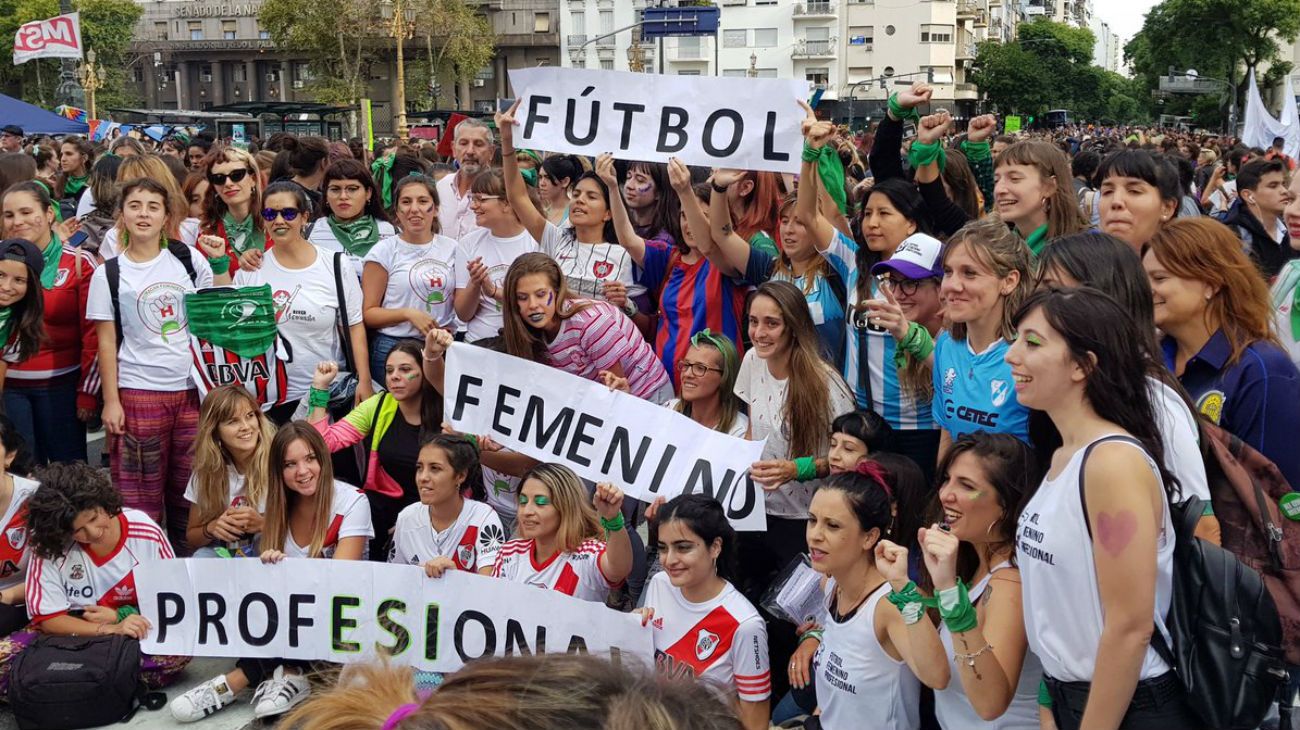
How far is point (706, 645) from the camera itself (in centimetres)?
430

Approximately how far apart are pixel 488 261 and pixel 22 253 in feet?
7.35

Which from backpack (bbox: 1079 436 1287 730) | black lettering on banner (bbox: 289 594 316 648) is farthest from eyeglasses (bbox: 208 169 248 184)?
backpack (bbox: 1079 436 1287 730)

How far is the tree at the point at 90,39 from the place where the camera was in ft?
221

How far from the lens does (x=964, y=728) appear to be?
11.0ft

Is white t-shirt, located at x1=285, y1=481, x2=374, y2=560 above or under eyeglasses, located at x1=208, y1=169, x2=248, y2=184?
under

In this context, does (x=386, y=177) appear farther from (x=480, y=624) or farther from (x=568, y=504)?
(x=480, y=624)

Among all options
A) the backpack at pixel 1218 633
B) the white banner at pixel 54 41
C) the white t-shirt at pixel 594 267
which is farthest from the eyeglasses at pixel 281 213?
the white banner at pixel 54 41

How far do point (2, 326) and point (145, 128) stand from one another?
19.3 m

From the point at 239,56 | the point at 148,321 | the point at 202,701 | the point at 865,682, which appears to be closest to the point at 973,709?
the point at 865,682

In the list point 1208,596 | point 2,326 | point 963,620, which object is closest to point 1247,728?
point 1208,596

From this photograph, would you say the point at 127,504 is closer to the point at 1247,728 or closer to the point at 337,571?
the point at 337,571

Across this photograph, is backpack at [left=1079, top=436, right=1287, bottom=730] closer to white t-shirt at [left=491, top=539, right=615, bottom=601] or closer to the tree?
white t-shirt at [left=491, top=539, right=615, bottom=601]

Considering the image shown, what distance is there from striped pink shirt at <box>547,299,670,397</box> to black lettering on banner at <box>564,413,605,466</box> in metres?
0.40

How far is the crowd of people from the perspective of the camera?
2.75 metres
